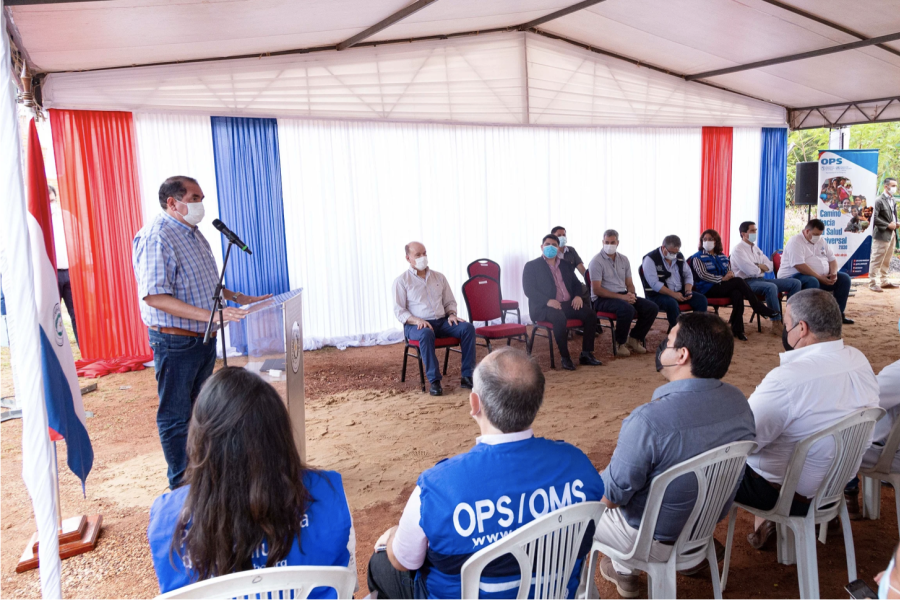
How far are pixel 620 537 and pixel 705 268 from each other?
5793 millimetres

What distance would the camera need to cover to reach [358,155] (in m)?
7.09

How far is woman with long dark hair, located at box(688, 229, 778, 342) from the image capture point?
690 cm

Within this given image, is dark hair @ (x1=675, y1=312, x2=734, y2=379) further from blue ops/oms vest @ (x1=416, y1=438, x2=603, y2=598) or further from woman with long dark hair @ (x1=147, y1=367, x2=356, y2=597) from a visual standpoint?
woman with long dark hair @ (x1=147, y1=367, x2=356, y2=597)

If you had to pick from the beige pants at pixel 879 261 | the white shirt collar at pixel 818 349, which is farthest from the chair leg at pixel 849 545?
the beige pants at pixel 879 261

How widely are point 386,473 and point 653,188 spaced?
23.4 ft

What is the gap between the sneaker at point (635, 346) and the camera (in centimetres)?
643

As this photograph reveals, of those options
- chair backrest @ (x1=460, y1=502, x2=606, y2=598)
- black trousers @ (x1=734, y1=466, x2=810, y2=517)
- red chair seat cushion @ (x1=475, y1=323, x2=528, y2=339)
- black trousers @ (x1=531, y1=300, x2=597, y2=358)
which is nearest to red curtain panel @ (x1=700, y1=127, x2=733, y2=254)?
black trousers @ (x1=531, y1=300, x2=597, y2=358)

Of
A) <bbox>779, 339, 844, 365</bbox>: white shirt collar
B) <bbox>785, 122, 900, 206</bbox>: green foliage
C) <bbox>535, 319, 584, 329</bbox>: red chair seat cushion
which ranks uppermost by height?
<bbox>785, 122, 900, 206</bbox>: green foliage

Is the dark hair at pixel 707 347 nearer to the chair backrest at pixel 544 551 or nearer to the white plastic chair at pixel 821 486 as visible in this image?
the white plastic chair at pixel 821 486

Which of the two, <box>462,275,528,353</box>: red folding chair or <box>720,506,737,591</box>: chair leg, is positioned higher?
<box>462,275,528,353</box>: red folding chair

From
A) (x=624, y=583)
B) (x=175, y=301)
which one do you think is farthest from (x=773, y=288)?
(x=175, y=301)

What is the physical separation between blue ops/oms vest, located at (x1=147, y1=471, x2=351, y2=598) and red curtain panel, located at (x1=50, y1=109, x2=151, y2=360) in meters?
5.33

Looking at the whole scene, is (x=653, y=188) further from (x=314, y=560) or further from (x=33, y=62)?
(x=314, y=560)

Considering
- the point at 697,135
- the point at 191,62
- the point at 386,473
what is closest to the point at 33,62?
the point at 191,62
